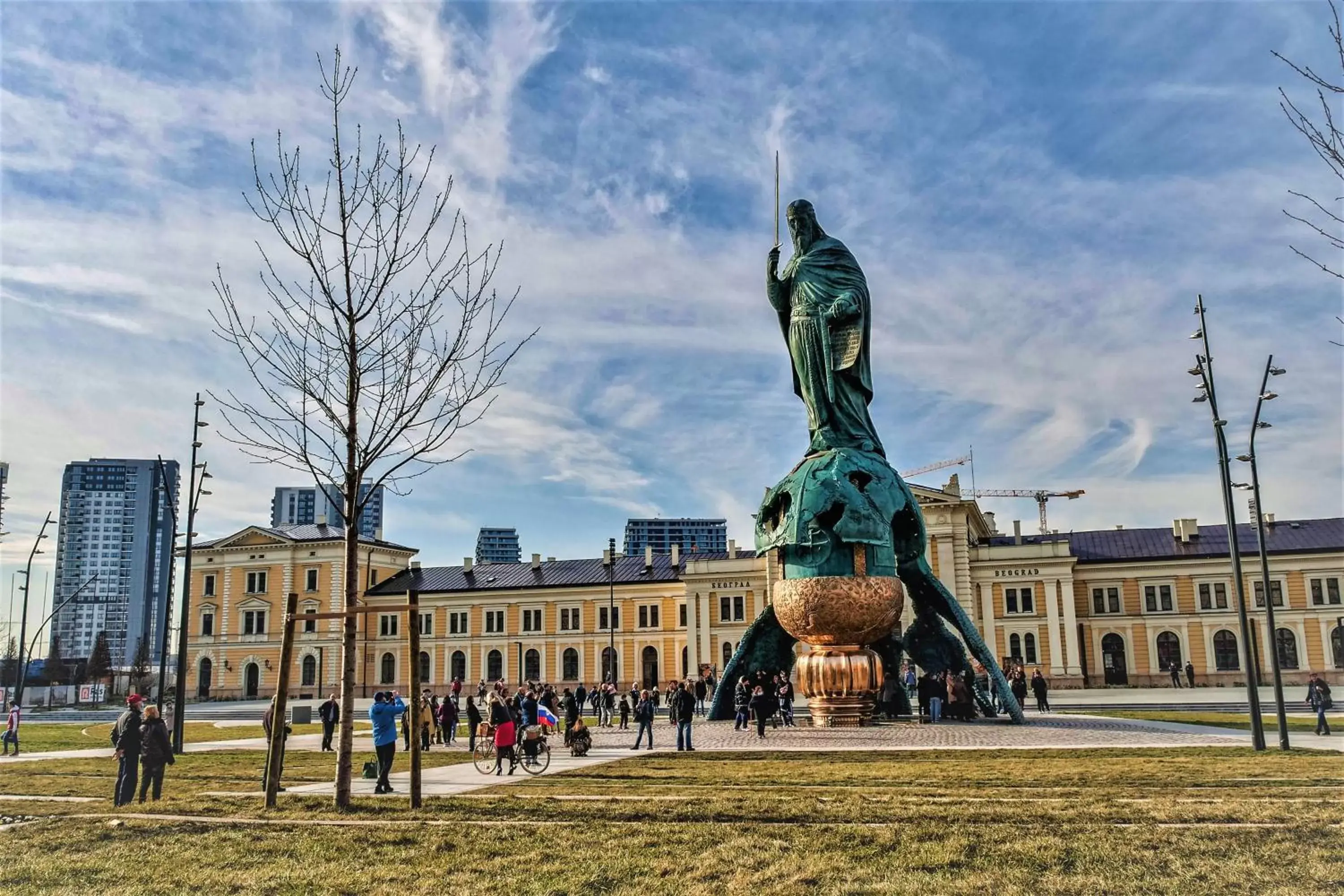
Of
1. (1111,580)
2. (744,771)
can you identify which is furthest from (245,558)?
(744,771)

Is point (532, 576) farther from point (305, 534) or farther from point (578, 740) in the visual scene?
point (578, 740)

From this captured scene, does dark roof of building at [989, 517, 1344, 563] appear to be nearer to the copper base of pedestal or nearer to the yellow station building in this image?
the yellow station building

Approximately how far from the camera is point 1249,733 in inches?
937

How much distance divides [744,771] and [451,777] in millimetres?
4891

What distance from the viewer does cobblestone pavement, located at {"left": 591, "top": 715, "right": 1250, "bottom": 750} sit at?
20672 millimetres

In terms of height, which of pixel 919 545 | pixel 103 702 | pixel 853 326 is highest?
pixel 853 326

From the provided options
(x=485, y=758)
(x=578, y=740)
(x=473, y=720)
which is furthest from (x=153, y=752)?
(x=473, y=720)

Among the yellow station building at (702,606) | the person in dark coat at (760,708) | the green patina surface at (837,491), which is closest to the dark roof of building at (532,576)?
the yellow station building at (702,606)

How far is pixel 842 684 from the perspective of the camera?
25844mm

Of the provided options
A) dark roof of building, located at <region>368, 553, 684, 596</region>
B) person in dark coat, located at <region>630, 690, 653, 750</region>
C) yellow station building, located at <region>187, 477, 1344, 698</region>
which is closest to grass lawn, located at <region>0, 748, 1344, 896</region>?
person in dark coat, located at <region>630, 690, 653, 750</region>

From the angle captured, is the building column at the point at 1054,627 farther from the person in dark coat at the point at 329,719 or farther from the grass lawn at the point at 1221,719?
the person in dark coat at the point at 329,719

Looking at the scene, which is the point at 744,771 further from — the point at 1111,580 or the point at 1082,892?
the point at 1111,580

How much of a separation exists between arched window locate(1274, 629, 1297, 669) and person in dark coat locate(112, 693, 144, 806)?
61.9m

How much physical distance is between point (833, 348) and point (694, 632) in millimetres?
42464
